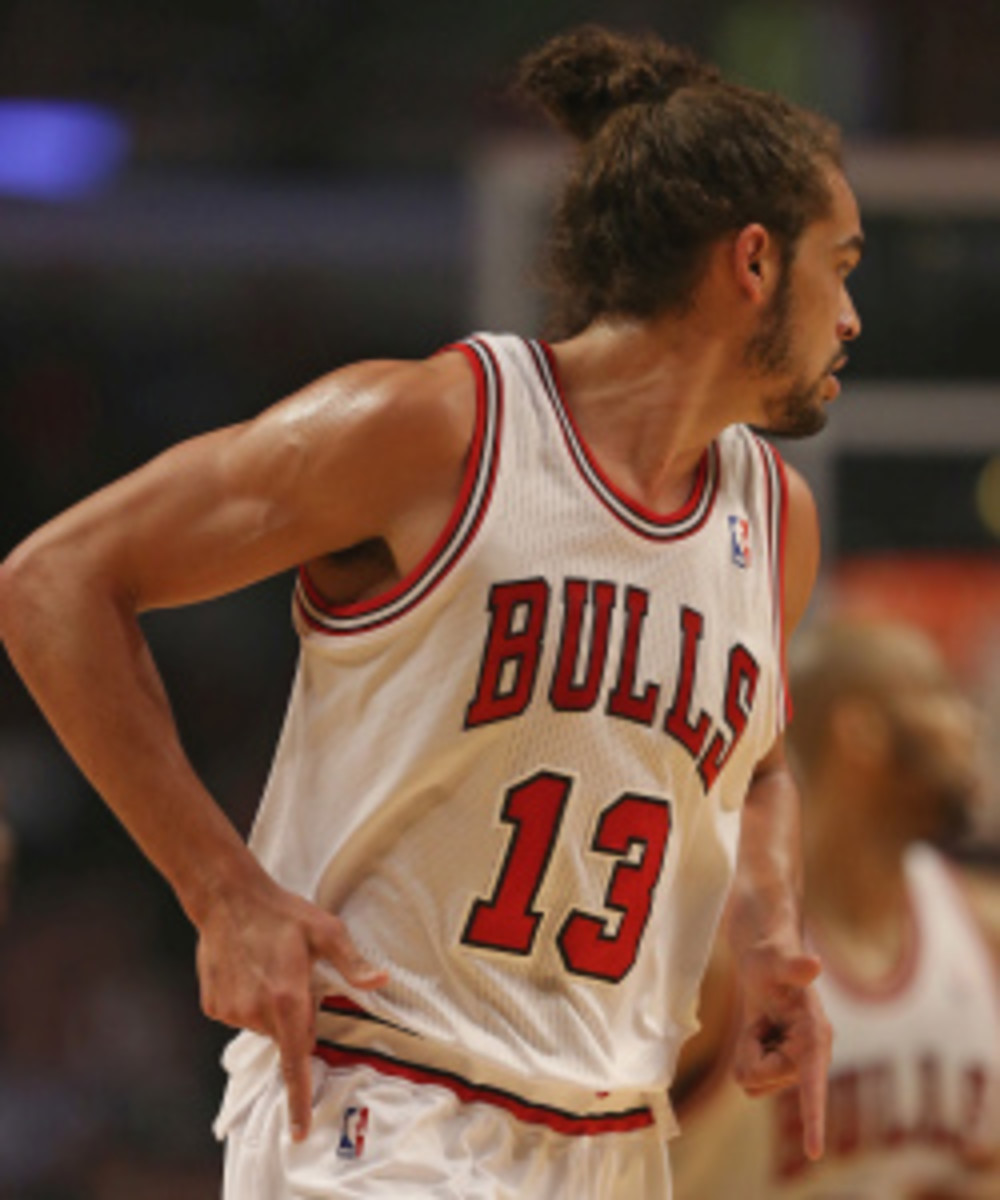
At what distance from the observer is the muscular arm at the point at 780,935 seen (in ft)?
8.75

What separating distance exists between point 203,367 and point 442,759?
7511mm

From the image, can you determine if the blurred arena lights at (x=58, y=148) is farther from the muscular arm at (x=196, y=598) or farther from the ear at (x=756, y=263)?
the muscular arm at (x=196, y=598)

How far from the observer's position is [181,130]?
32.8 ft

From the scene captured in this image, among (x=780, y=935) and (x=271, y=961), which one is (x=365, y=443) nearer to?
(x=271, y=961)

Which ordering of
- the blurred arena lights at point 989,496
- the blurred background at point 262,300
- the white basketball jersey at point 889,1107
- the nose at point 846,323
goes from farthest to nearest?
the blurred arena lights at point 989,496
the blurred background at point 262,300
the white basketball jersey at point 889,1107
the nose at point 846,323

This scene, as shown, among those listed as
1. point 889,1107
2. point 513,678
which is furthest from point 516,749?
point 889,1107

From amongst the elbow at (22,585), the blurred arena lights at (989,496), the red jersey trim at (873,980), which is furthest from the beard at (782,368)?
the blurred arena lights at (989,496)

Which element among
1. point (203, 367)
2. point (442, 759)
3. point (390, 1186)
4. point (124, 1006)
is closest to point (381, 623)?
point (442, 759)

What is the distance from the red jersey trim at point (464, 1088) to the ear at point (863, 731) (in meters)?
2.17

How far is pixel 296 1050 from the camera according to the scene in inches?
91.7

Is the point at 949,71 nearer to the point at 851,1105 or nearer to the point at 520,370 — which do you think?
the point at 851,1105

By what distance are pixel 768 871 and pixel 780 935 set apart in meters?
0.11

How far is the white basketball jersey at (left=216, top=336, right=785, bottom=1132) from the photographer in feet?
8.07

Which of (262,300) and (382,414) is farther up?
(382,414)
